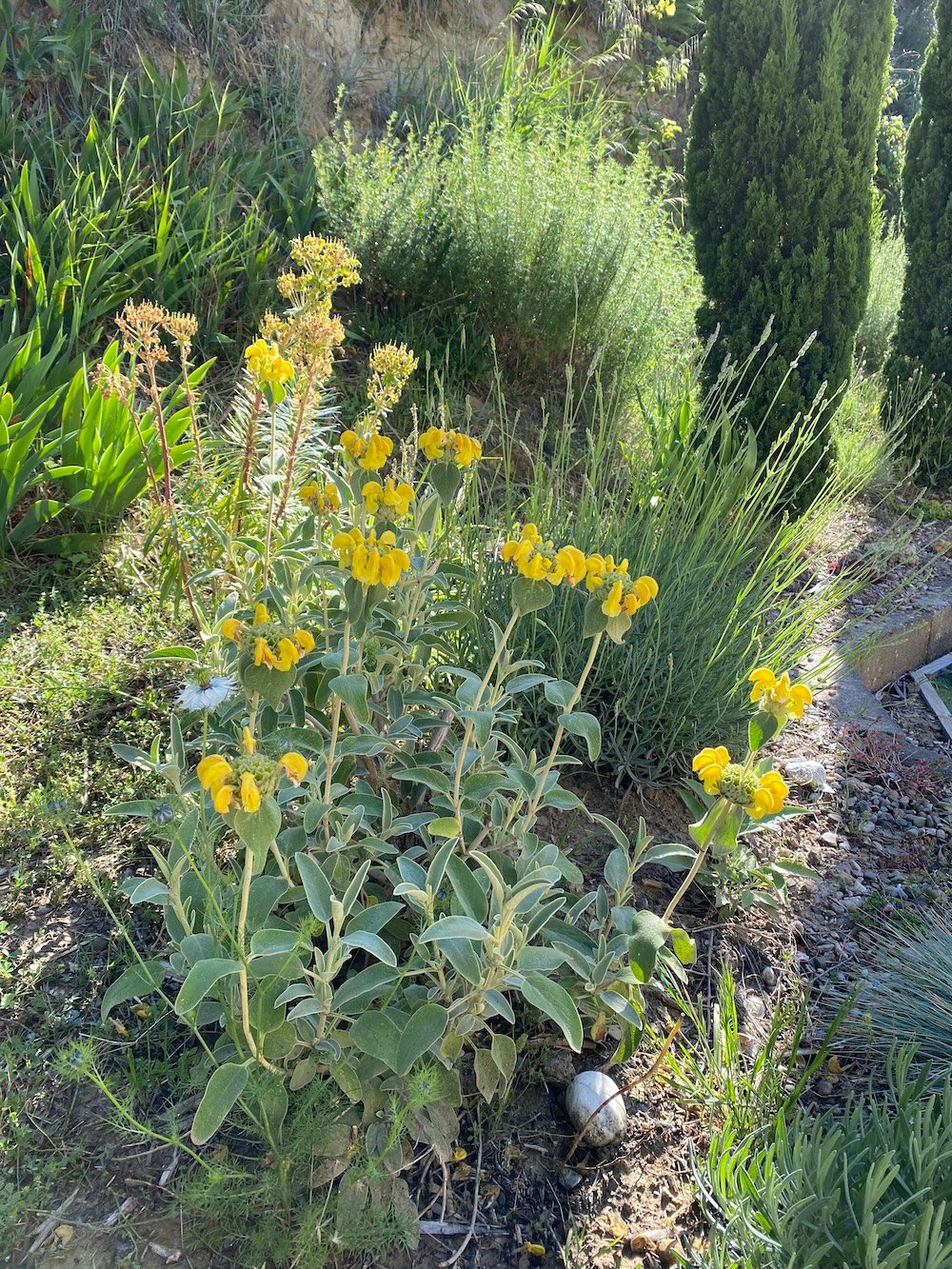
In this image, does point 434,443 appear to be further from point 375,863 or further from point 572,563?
point 375,863

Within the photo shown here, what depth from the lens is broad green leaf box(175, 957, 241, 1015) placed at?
1080mm

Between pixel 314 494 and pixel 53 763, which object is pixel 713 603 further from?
pixel 53 763

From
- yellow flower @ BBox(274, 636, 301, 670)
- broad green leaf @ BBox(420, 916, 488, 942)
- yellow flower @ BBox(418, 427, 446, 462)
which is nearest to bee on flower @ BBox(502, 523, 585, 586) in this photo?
yellow flower @ BBox(418, 427, 446, 462)

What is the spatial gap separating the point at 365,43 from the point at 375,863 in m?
6.33

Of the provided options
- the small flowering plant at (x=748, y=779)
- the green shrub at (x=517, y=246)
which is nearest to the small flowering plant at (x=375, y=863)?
the small flowering plant at (x=748, y=779)

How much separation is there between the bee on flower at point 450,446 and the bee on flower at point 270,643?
0.49m

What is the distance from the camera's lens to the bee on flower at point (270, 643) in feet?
3.47

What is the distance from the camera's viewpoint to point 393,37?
6336 millimetres

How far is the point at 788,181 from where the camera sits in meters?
3.63

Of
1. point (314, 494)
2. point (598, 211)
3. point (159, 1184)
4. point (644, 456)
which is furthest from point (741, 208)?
point (159, 1184)

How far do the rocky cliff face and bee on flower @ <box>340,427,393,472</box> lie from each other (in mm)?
4683

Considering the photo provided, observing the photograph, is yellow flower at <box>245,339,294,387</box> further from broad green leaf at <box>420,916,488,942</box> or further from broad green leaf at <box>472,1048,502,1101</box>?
broad green leaf at <box>472,1048,502,1101</box>

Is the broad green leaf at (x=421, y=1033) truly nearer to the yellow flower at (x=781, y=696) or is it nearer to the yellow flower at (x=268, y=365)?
the yellow flower at (x=781, y=696)

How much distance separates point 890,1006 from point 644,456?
224cm
